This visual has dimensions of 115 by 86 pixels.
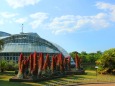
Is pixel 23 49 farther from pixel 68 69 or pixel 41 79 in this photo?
pixel 41 79

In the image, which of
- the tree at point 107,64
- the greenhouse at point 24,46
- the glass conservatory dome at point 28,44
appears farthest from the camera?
the glass conservatory dome at point 28,44

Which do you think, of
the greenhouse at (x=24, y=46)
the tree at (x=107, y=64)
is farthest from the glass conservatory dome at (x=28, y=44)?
the tree at (x=107, y=64)

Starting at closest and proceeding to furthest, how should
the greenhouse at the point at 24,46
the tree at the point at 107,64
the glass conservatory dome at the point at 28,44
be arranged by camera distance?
the tree at the point at 107,64 → the greenhouse at the point at 24,46 → the glass conservatory dome at the point at 28,44

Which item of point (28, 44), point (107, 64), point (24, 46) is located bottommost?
point (107, 64)

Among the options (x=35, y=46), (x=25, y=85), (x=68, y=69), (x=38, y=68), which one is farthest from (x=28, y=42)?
(x=25, y=85)

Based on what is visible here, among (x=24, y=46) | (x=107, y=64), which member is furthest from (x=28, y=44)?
(x=107, y=64)

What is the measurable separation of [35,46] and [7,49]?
6.80 metres

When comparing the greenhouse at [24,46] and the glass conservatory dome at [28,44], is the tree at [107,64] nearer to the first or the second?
the greenhouse at [24,46]

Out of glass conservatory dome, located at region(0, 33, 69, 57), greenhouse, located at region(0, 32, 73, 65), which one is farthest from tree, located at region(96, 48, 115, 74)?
glass conservatory dome, located at region(0, 33, 69, 57)

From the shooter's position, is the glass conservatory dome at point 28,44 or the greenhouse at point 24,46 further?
the glass conservatory dome at point 28,44

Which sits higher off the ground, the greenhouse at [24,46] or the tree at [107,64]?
the greenhouse at [24,46]

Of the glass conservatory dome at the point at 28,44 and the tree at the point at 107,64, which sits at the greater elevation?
the glass conservatory dome at the point at 28,44

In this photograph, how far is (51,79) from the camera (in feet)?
137

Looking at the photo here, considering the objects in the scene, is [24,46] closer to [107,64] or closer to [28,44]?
[28,44]
